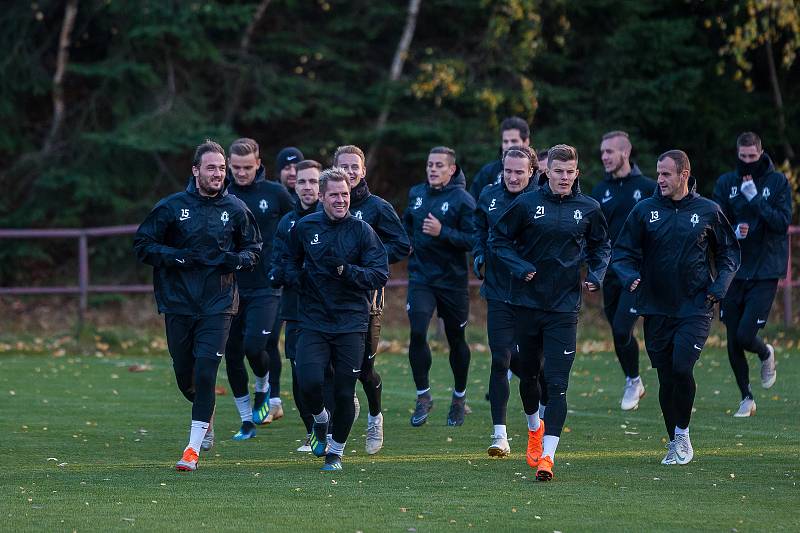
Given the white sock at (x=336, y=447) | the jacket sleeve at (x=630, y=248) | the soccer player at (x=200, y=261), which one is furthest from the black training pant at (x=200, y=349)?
the jacket sleeve at (x=630, y=248)

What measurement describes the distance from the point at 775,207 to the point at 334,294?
4.61 meters

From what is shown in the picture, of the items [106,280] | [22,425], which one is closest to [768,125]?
[106,280]

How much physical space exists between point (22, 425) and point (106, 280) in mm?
11248

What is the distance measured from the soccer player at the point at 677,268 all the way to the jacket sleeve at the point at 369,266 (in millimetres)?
1525

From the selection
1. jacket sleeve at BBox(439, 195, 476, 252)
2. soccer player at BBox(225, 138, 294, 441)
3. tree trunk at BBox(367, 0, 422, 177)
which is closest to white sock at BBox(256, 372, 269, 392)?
soccer player at BBox(225, 138, 294, 441)

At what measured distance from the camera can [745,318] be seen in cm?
1227

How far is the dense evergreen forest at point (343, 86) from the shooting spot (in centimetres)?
2288

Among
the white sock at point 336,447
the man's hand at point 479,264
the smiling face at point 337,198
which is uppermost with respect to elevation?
the smiling face at point 337,198

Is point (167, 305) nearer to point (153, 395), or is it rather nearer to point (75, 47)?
point (153, 395)

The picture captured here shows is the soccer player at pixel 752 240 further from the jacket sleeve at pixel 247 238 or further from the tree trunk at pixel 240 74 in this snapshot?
the tree trunk at pixel 240 74

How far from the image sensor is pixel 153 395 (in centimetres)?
1403

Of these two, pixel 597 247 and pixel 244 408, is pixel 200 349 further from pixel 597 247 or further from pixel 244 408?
pixel 597 247

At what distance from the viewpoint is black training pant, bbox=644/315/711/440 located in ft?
30.6

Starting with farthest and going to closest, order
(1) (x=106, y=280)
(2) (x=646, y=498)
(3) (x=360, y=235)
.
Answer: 1. (1) (x=106, y=280)
2. (3) (x=360, y=235)
3. (2) (x=646, y=498)
